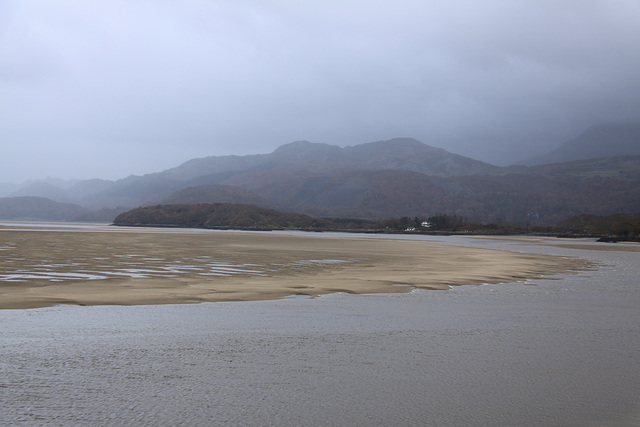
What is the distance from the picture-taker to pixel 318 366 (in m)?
9.19

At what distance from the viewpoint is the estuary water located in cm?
700

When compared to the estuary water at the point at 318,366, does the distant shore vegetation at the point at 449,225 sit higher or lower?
higher

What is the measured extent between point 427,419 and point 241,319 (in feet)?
23.1

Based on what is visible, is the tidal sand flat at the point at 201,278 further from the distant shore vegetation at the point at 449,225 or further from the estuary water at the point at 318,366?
the distant shore vegetation at the point at 449,225

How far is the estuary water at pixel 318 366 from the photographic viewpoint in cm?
700

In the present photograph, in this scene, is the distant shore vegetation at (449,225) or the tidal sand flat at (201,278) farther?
the distant shore vegetation at (449,225)

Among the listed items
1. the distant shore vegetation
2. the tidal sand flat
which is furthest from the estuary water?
the distant shore vegetation

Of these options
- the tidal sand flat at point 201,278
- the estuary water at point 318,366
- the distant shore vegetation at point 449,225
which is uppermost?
the distant shore vegetation at point 449,225

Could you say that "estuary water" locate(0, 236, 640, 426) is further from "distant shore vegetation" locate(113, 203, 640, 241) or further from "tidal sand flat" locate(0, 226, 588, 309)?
"distant shore vegetation" locate(113, 203, 640, 241)

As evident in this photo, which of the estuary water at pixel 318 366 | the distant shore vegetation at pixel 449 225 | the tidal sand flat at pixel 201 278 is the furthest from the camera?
the distant shore vegetation at pixel 449 225

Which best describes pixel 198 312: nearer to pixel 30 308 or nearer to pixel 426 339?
pixel 30 308

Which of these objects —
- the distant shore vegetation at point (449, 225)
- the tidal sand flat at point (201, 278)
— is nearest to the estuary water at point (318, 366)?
the tidal sand flat at point (201, 278)

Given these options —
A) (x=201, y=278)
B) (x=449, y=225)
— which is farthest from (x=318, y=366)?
(x=449, y=225)

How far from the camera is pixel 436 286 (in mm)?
20766
